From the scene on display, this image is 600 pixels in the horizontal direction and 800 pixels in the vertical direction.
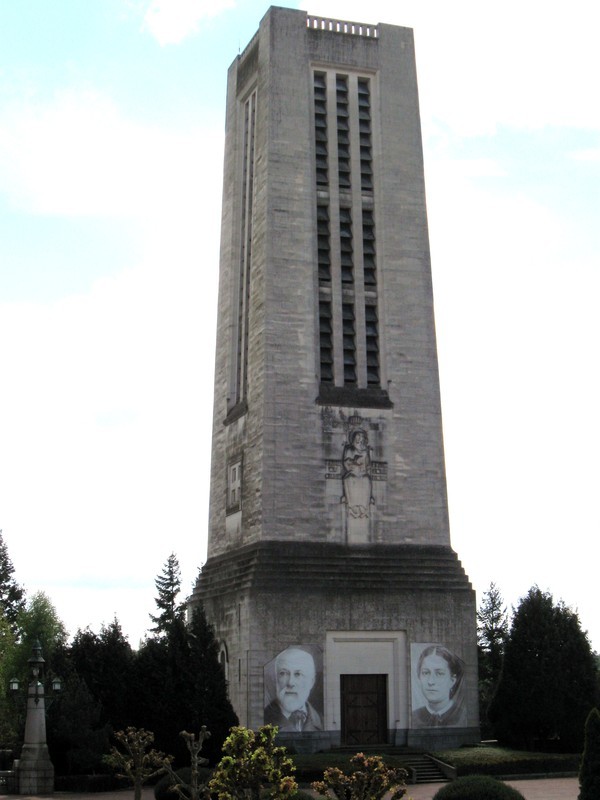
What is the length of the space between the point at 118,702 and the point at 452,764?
40.1 ft

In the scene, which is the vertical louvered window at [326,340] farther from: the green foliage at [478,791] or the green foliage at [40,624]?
the green foliage at [40,624]

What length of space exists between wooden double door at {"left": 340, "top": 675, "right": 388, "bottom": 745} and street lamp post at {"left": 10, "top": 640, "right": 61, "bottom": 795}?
10926 millimetres

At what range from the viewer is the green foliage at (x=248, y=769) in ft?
69.4

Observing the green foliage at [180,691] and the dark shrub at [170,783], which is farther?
the green foliage at [180,691]

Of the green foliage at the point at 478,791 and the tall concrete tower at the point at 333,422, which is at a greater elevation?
the tall concrete tower at the point at 333,422

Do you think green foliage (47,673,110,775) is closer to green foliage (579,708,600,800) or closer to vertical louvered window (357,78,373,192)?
green foliage (579,708,600,800)

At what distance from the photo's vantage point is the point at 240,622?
146ft

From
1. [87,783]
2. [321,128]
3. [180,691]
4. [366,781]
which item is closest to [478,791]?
[366,781]

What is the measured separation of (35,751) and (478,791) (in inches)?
703

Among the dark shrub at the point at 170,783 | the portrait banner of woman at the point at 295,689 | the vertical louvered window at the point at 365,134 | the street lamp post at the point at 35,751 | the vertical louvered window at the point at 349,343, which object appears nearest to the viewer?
the dark shrub at the point at 170,783

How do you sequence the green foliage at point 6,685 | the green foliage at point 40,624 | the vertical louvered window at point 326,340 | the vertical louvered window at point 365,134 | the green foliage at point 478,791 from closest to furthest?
the green foliage at point 478,791 → the vertical louvered window at point 326,340 → the vertical louvered window at point 365,134 → the green foliage at point 6,685 → the green foliage at point 40,624

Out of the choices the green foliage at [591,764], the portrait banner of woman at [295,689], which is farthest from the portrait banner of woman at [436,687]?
the green foliage at [591,764]

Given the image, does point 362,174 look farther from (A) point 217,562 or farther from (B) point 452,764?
(B) point 452,764

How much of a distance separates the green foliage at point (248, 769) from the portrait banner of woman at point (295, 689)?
2120 centimetres
